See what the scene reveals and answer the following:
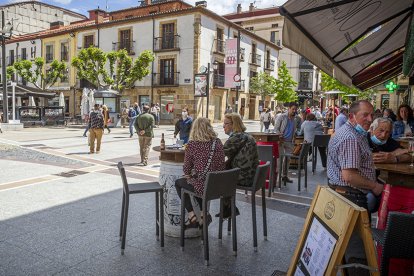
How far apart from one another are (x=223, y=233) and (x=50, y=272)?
199 cm

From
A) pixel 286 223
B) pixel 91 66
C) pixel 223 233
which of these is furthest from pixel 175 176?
pixel 91 66

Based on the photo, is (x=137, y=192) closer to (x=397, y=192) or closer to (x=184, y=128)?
(x=397, y=192)

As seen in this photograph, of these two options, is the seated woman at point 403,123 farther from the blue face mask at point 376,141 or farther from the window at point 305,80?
the window at point 305,80

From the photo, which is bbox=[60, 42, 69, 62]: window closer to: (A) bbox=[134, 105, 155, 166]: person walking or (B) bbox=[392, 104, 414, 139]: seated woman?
(A) bbox=[134, 105, 155, 166]: person walking

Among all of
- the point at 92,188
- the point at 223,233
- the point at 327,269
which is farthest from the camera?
the point at 92,188

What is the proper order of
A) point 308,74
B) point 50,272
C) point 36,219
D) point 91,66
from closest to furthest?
point 50,272 → point 36,219 → point 91,66 → point 308,74

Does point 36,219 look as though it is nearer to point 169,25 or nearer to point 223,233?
point 223,233

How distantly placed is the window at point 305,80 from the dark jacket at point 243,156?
44.0 metres

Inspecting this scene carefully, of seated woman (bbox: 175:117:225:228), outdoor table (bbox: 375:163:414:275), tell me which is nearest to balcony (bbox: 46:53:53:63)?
seated woman (bbox: 175:117:225:228)

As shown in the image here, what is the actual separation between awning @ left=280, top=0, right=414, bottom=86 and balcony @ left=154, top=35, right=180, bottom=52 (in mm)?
22496

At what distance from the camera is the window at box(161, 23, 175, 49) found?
92.3 feet

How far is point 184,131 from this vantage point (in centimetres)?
932

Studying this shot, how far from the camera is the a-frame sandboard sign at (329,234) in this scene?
1908 mm

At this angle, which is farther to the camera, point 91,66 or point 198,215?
point 91,66
